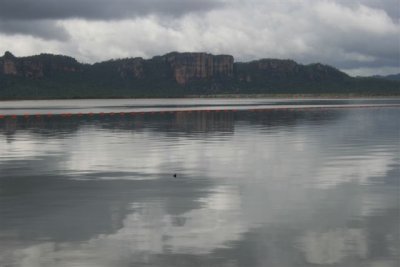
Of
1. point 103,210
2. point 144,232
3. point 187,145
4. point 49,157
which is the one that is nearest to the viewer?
point 144,232

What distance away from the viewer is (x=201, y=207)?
813 inches

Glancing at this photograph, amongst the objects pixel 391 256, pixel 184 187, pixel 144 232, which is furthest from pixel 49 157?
pixel 391 256

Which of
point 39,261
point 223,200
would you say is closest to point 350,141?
point 223,200

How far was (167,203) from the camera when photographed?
2145cm

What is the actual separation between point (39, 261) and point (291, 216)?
326 inches

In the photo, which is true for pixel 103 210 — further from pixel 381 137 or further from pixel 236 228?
pixel 381 137

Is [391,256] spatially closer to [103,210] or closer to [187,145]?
[103,210]

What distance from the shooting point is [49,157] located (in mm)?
37656

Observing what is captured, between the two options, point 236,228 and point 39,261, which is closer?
point 39,261

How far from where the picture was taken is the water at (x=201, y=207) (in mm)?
14680

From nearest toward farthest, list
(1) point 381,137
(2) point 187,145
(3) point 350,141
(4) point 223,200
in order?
(4) point 223,200
(2) point 187,145
(3) point 350,141
(1) point 381,137

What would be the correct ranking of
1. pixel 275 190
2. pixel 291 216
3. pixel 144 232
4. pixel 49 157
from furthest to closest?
pixel 49 157, pixel 275 190, pixel 291 216, pixel 144 232

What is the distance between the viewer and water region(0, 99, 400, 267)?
48.2 feet

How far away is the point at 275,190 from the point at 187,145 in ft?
71.3
